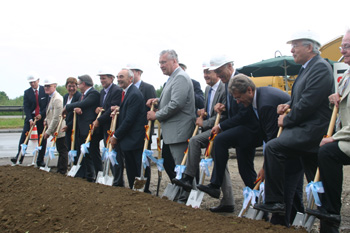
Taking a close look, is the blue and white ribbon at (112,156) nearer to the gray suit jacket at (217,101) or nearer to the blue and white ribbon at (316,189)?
the gray suit jacket at (217,101)

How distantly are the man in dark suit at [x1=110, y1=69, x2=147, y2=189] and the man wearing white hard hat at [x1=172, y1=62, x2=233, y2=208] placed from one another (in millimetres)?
1257

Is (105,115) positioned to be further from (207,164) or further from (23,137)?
(23,137)

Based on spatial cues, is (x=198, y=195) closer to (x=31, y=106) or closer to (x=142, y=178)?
(x=142, y=178)

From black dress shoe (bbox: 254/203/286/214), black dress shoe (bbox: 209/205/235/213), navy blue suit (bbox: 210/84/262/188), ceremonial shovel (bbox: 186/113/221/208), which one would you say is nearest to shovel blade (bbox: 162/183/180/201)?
ceremonial shovel (bbox: 186/113/221/208)

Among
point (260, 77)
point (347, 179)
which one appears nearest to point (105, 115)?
point (347, 179)

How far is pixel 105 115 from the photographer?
300 inches

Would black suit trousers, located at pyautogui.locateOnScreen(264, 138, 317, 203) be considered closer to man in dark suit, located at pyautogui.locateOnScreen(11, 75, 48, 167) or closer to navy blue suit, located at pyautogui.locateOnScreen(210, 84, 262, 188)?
navy blue suit, located at pyautogui.locateOnScreen(210, 84, 262, 188)

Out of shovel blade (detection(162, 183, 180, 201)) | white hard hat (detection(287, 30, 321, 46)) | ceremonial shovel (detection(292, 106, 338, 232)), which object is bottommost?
shovel blade (detection(162, 183, 180, 201))

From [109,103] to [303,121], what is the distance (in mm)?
4336

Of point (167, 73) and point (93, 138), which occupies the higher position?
point (167, 73)

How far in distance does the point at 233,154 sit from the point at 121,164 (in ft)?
17.5

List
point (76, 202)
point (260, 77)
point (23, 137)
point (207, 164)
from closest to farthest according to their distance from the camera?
point (76, 202)
point (207, 164)
point (23, 137)
point (260, 77)

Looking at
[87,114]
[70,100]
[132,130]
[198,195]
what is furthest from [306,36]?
[70,100]

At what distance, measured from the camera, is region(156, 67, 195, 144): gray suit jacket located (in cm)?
616
